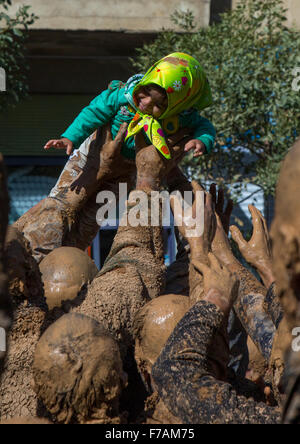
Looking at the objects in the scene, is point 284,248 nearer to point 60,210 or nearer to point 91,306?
point 91,306

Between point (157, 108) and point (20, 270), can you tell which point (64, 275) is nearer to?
point (20, 270)

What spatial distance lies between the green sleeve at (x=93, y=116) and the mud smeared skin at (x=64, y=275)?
3.07 feet

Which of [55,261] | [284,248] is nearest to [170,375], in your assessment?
[284,248]

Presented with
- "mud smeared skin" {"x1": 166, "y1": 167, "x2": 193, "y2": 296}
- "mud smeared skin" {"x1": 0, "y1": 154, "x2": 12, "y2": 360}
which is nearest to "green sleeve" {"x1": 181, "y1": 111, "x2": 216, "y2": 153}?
"mud smeared skin" {"x1": 166, "y1": 167, "x2": 193, "y2": 296}

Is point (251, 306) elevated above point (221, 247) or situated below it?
below

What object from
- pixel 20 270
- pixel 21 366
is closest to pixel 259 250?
pixel 20 270

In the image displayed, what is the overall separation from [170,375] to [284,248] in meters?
0.82

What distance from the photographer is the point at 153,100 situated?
12.7ft

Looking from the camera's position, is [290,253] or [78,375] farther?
[78,375]

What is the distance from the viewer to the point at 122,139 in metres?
4.11

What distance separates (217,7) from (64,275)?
793cm

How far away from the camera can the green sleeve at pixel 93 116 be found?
415 cm

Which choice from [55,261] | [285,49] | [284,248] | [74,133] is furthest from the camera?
[285,49]
